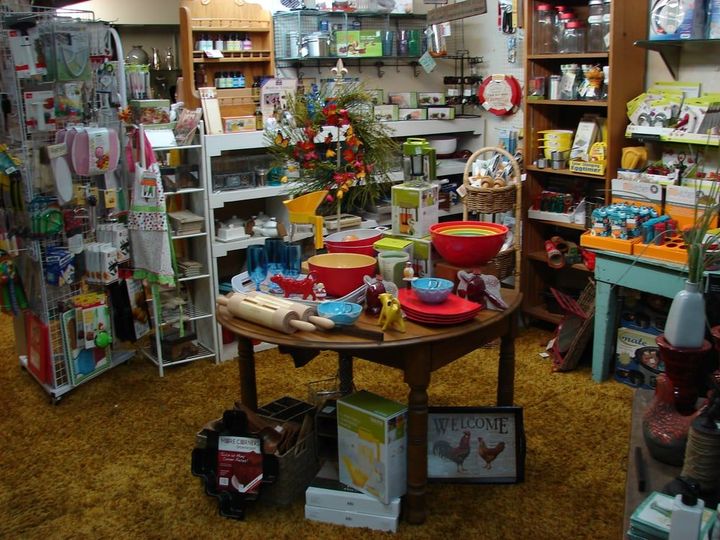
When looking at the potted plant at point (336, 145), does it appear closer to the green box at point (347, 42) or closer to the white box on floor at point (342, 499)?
the white box on floor at point (342, 499)

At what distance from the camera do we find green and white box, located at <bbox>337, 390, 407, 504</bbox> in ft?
8.50

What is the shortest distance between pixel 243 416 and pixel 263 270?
548 mm

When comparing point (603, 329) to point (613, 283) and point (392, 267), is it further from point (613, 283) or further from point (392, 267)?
point (392, 267)

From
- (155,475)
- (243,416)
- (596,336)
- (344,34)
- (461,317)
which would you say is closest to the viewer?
(461,317)

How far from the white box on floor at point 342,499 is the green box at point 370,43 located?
3.03m

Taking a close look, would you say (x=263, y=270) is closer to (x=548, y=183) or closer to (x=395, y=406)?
(x=395, y=406)

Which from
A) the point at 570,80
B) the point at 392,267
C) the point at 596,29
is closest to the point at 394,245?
the point at 392,267

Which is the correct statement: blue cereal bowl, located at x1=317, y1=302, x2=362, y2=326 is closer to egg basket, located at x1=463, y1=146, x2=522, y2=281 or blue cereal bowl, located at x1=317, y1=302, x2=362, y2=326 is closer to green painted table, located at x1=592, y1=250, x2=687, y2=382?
green painted table, located at x1=592, y1=250, x2=687, y2=382

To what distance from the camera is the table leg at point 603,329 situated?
12.1 ft

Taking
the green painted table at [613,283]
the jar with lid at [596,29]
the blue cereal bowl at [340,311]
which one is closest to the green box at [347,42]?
the jar with lid at [596,29]

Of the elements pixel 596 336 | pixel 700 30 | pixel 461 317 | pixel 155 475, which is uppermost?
pixel 700 30

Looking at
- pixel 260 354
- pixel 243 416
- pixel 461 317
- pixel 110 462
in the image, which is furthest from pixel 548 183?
pixel 110 462

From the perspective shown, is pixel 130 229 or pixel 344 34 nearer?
pixel 130 229

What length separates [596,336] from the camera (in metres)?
3.79
